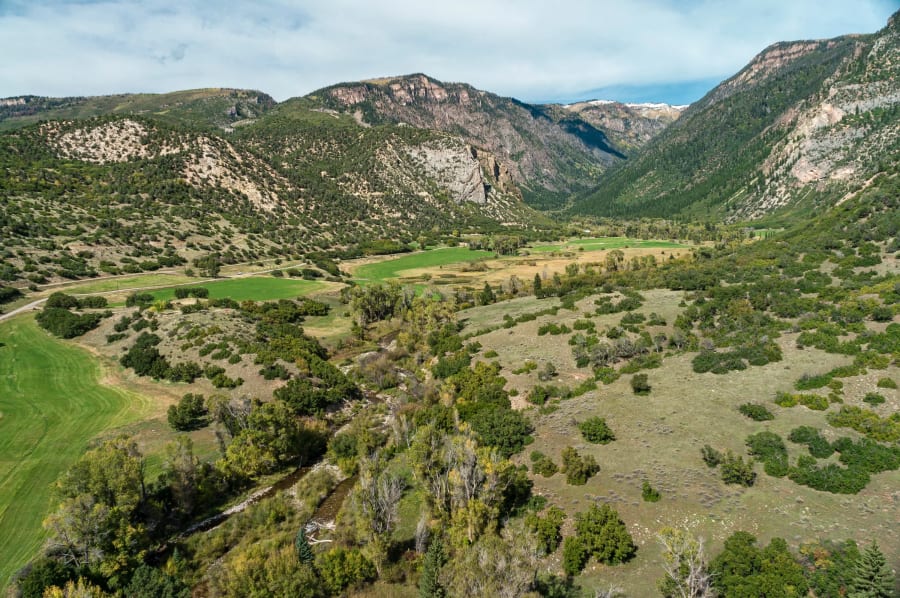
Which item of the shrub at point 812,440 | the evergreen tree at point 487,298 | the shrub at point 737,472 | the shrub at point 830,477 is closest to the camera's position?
the shrub at point 830,477

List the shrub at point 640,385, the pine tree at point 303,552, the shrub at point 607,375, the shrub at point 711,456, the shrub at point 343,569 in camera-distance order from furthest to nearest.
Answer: the shrub at point 607,375 → the shrub at point 640,385 → the shrub at point 711,456 → the pine tree at point 303,552 → the shrub at point 343,569

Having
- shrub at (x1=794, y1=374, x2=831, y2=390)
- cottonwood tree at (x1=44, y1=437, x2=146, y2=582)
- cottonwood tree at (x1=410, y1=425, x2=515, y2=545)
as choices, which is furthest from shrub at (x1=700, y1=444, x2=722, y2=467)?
cottonwood tree at (x1=44, y1=437, x2=146, y2=582)

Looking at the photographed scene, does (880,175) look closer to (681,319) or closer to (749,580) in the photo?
(681,319)

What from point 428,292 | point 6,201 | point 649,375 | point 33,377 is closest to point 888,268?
point 649,375

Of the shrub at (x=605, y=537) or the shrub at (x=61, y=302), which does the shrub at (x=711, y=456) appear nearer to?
the shrub at (x=605, y=537)

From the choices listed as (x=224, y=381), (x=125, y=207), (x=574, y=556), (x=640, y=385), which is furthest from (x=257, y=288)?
(x=574, y=556)

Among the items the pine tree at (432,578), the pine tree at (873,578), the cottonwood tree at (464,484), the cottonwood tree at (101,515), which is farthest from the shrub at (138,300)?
the pine tree at (873,578)

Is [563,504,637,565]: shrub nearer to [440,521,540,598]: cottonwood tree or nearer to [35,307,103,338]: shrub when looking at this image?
[440,521,540,598]: cottonwood tree
